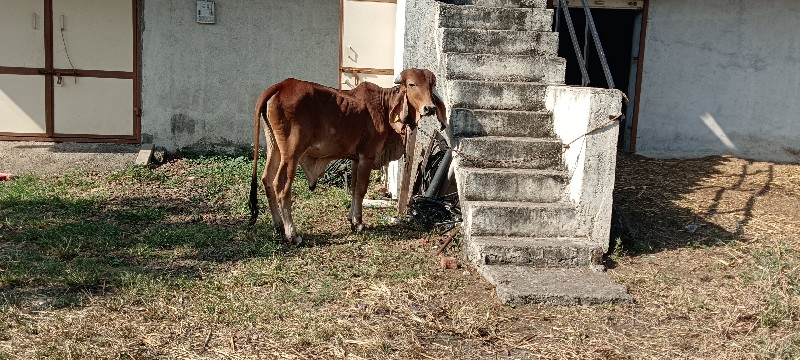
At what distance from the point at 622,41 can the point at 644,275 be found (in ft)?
25.5

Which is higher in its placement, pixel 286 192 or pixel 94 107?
pixel 94 107

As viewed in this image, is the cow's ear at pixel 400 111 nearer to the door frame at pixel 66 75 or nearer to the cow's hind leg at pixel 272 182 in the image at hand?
the cow's hind leg at pixel 272 182

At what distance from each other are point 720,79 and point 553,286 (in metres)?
6.37

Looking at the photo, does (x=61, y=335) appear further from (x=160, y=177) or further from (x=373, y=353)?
(x=160, y=177)

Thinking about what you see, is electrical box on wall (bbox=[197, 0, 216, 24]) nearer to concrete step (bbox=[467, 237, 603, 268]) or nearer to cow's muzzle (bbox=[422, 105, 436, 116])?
cow's muzzle (bbox=[422, 105, 436, 116])

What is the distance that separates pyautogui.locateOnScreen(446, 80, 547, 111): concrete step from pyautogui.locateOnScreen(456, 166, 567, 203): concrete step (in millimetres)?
874

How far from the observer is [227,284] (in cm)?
560

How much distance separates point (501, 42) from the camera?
785 cm

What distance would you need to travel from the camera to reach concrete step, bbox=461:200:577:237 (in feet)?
21.2

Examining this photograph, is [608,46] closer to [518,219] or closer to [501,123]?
[501,123]

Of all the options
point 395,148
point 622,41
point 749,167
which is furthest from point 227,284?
point 622,41

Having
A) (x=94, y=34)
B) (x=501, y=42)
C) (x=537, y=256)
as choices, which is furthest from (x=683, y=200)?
A: (x=94, y=34)

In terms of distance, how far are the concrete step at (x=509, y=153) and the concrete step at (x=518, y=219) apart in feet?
1.62

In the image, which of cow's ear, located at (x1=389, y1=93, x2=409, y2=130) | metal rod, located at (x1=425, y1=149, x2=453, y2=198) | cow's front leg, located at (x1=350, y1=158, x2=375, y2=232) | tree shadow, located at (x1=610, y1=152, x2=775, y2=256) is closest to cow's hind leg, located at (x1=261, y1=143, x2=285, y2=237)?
cow's front leg, located at (x1=350, y1=158, x2=375, y2=232)
